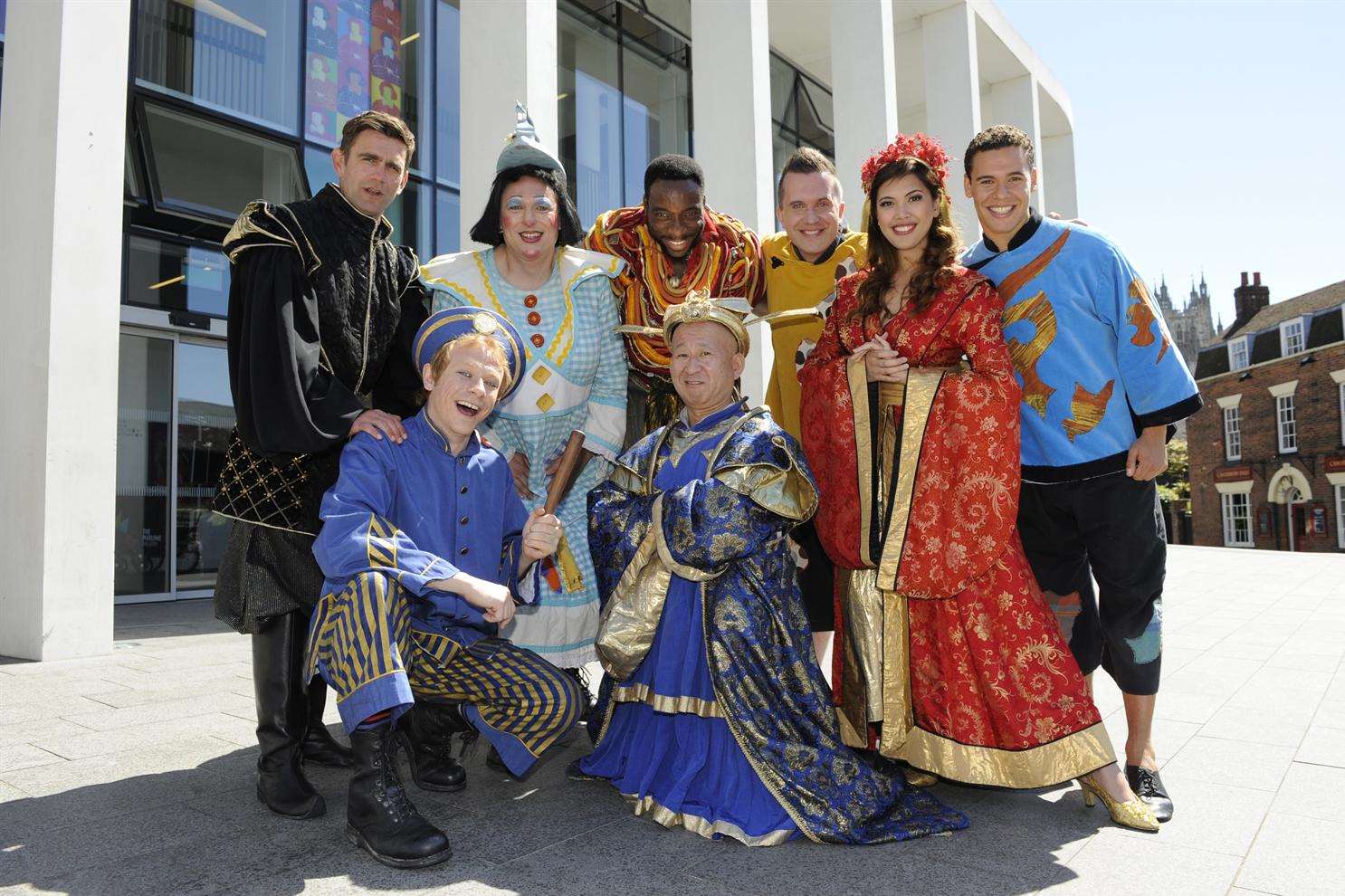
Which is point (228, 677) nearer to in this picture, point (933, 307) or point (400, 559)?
point (400, 559)

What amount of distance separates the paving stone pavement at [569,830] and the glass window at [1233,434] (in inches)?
1324

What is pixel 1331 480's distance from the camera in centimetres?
2844

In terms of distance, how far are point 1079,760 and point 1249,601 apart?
797 cm

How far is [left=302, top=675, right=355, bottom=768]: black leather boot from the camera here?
3.28 m

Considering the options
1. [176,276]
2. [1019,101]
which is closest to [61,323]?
[176,276]

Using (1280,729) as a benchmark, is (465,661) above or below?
above

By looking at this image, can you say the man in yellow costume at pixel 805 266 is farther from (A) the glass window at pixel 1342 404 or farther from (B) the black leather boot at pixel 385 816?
(A) the glass window at pixel 1342 404

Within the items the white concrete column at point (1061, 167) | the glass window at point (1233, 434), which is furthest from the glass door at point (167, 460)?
the glass window at point (1233, 434)

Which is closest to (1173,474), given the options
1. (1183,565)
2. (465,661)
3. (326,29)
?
(1183,565)

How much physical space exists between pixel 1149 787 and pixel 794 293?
7.37 feet

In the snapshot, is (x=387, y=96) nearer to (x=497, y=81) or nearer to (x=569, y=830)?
(x=497, y=81)

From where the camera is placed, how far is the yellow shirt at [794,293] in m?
3.73

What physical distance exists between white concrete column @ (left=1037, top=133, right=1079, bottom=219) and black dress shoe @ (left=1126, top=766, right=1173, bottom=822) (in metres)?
15.8

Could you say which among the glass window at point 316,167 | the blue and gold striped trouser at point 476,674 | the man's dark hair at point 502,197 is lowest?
the blue and gold striped trouser at point 476,674
